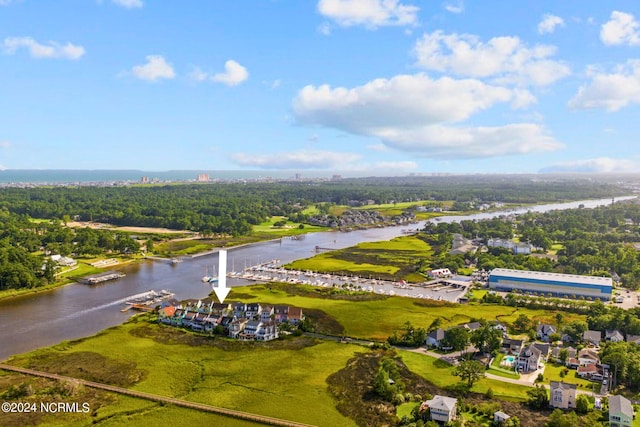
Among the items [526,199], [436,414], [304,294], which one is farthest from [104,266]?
[526,199]

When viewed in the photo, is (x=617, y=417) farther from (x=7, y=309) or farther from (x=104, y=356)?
(x=7, y=309)

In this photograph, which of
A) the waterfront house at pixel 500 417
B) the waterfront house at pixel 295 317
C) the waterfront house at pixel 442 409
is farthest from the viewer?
the waterfront house at pixel 295 317

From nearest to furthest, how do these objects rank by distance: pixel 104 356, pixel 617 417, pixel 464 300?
pixel 617 417 < pixel 104 356 < pixel 464 300

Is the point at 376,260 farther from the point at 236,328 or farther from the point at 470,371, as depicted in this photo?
→ the point at 470,371

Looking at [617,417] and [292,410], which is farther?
[292,410]

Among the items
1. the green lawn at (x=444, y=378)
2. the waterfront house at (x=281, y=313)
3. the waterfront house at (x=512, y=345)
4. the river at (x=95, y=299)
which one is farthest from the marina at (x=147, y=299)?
the waterfront house at (x=512, y=345)

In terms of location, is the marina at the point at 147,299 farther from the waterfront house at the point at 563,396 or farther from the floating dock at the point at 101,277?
the waterfront house at the point at 563,396
